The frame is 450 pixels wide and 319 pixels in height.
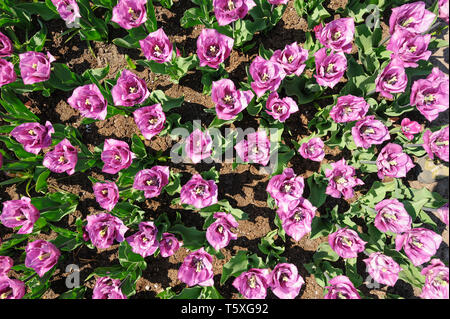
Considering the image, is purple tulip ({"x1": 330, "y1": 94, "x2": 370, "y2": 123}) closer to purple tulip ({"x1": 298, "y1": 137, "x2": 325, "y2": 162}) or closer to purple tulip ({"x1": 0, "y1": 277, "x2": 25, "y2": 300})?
purple tulip ({"x1": 298, "y1": 137, "x2": 325, "y2": 162})

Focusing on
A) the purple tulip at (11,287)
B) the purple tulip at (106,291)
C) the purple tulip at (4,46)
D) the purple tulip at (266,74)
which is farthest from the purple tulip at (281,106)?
the purple tulip at (11,287)

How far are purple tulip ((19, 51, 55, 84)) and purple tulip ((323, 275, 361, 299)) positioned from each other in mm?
3401

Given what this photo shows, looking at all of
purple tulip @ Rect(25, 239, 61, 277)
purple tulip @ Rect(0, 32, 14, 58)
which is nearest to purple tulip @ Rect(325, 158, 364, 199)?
purple tulip @ Rect(25, 239, 61, 277)

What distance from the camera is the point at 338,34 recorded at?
2648 millimetres

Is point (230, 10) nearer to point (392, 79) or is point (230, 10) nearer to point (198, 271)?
point (392, 79)

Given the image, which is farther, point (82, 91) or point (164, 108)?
point (164, 108)

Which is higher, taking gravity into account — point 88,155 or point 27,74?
point 27,74

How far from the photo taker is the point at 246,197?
321 cm

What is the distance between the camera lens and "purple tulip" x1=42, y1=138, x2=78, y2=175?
2539mm

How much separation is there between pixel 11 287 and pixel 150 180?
5.47ft

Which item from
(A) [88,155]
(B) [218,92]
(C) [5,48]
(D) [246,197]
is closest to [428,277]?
(D) [246,197]

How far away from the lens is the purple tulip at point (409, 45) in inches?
100

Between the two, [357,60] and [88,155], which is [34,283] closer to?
[88,155]

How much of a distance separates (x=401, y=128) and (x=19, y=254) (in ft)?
15.0
